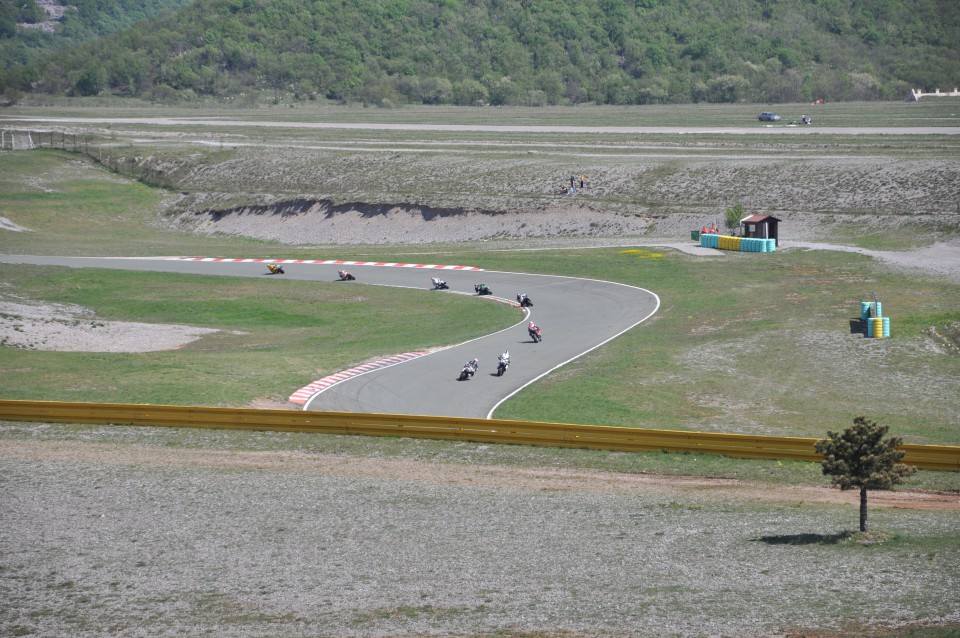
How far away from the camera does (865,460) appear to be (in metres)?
19.7

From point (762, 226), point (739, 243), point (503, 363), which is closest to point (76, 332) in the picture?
point (503, 363)

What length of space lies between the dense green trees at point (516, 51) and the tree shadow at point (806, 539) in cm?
A: 14988

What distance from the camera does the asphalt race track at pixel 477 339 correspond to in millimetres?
Result: 33344

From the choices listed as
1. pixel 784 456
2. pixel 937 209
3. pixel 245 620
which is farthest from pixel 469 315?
pixel 937 209

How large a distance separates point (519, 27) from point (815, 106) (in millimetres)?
60986

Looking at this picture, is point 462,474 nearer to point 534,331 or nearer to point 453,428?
point 453,428

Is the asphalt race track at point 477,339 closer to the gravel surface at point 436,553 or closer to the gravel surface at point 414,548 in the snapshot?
the gravel surface at point 414,548

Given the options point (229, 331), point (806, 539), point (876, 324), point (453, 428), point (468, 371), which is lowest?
point (806, 539)

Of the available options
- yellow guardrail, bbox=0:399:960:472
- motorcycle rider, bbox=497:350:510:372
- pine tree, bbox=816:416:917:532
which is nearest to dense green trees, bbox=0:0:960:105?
motorcycle rider, bbox=497:350:510:372

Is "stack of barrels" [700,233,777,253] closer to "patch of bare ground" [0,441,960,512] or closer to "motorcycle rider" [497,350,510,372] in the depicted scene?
"motorcycle rider" [497,350,510,372]

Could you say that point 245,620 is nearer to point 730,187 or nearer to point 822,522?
point 822,522

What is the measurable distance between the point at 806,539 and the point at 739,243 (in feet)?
139

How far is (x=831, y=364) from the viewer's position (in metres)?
35.2

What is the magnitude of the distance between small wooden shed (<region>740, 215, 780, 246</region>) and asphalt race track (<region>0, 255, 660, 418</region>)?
475 inches
